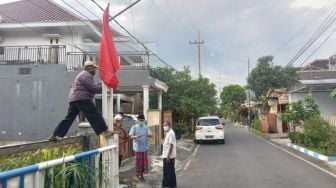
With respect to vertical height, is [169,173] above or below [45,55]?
below

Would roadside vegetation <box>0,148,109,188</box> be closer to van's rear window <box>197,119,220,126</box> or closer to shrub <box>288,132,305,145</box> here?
shrub <box>288,132,305,145</box>

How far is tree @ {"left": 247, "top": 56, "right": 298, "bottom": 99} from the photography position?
4859cm

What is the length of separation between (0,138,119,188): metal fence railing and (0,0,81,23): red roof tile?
67.7 ft

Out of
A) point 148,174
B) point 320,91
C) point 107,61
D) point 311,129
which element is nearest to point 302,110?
point 311,129

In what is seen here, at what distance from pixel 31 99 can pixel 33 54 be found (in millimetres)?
2839

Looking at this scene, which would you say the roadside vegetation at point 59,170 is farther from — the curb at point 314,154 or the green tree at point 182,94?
the green tree at point 182,94

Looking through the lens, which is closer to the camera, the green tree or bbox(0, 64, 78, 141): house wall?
bbox(0, 64, 78, 141): house wall

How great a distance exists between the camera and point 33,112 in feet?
69.5

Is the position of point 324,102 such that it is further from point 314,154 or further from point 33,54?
point 33,54

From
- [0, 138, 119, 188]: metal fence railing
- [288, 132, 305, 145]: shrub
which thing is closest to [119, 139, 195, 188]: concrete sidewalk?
[0, 138, 119, 188]: metal fence railing

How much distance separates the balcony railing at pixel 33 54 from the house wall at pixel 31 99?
4.36ft

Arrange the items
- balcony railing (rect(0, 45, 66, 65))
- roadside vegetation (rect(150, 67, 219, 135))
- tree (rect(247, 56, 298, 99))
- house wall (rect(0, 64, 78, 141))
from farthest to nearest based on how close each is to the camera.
Result: tree (rect(247, 56, 298, 99))
roadside vegetation (rect(150, 67, 219, 135))
balcony railing (rect(0, 45, 66, 65))
house wall (rect(0, 64, 78, 141))

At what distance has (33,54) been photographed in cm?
2300

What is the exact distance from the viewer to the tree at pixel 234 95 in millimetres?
96581
